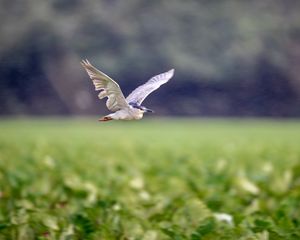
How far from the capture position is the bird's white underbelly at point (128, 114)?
2086 millimetres

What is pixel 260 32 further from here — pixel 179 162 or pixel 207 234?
pixel 207 234

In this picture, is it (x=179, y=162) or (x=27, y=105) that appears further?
(x=27, y=105)

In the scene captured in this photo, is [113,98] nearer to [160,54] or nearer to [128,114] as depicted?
[128,114]

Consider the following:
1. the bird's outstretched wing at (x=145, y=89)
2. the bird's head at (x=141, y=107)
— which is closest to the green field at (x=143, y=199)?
the bird's outstretched wing at (x=145, y=89)

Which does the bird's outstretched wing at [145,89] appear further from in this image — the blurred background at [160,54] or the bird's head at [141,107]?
the blurred background at [160,54]

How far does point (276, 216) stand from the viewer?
3240 mm

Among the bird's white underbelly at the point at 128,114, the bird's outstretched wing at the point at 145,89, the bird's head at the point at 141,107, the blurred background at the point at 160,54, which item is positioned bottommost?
the bird's white underbelly at the point at 128,114

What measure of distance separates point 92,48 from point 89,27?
1.67 meters

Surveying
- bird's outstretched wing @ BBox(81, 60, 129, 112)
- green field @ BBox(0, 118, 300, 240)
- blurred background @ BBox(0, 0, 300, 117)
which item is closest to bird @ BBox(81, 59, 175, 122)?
bird's outstretched wing @ BBox(81, 60, 129, 112)

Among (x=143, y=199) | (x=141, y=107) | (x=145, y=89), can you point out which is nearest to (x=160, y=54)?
(x=143, y=199)

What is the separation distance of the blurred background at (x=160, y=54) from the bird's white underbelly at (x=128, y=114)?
22.1 feet

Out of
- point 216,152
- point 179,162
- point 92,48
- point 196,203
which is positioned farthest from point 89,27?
point 196,203

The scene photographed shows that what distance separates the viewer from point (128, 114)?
82.8 inches

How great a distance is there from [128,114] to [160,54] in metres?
13.6
